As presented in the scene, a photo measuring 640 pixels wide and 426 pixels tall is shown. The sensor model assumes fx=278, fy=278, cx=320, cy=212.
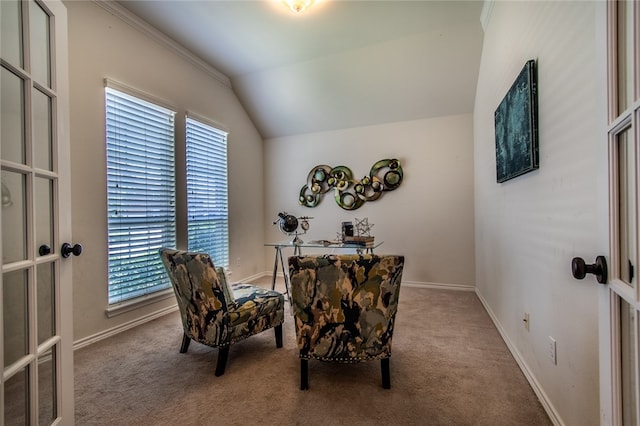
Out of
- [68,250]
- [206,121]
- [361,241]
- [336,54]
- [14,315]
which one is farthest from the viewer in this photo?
[206,121]

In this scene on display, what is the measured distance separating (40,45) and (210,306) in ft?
4.96

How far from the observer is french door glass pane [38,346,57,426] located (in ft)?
3.55

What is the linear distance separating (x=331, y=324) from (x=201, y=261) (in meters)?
0.89

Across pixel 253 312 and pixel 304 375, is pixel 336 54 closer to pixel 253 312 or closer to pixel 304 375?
pixel 253 312

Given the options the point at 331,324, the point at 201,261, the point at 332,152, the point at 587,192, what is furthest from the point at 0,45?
the point at 332,152

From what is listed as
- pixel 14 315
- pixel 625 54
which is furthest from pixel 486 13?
pixel 14 315

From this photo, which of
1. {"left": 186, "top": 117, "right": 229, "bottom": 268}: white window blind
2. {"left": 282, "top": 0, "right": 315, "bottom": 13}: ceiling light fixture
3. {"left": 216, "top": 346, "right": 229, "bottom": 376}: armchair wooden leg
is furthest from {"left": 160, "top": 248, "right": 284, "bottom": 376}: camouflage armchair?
{"left": 282, "top": 0, "right": 315, "bottom": 13}: ceiling light fixture

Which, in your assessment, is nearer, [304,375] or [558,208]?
[558,208]

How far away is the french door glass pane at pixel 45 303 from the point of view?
1.10 m

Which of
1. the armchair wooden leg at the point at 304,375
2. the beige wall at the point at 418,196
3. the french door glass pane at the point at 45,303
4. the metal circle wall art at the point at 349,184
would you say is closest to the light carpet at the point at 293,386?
the armchair wooden leg at the point at 304,375

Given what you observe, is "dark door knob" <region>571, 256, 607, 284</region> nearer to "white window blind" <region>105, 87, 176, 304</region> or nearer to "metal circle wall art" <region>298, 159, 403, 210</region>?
"white window blind" <region>105, 87, 176, 304</region>

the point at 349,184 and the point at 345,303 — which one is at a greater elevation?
the point at 349,184

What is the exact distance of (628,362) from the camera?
654 millimetres

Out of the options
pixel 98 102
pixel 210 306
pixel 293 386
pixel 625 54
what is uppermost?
pixel 98 102
